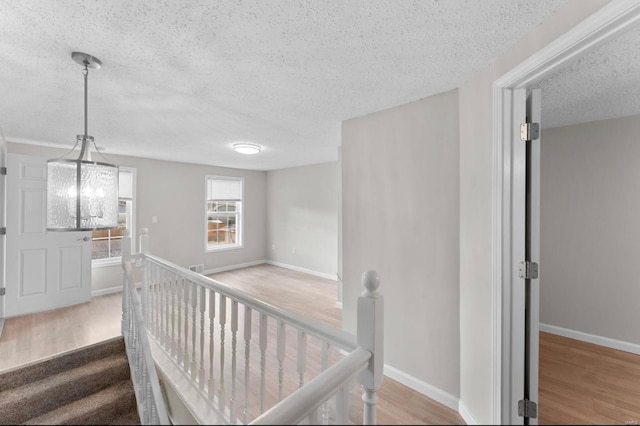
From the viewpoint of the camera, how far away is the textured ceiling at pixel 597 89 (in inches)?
31.4

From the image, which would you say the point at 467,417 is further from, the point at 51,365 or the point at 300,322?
the point at 51,365

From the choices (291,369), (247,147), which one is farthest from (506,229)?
(247,147)

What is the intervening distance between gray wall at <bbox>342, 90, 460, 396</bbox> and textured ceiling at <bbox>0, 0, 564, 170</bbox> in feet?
1.00

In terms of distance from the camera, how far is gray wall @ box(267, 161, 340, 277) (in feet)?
16.5

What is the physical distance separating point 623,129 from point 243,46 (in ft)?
5.83

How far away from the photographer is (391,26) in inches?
48.1

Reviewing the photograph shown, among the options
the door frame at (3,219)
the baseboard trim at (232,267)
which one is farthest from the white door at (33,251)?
the baseboard trim at (232,267)

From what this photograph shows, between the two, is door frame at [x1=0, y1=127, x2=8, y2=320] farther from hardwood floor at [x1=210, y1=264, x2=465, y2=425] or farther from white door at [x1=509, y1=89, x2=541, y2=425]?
white door at [x1=509, y1=89, x2=541, y2=425]

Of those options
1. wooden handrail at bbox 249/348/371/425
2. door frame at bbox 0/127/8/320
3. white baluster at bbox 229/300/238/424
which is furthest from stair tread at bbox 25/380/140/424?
door frame at bbox 0/127/8/320

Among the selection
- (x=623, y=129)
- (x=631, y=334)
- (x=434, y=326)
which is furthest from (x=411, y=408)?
(x=631, y=334)

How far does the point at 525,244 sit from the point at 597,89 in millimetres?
1323

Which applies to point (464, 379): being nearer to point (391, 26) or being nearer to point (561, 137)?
point (561, 137)

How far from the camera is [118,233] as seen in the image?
4352 millimetres

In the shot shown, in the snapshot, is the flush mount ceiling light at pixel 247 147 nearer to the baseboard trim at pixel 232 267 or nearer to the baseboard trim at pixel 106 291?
the baseboard trim at pixel 106 291
